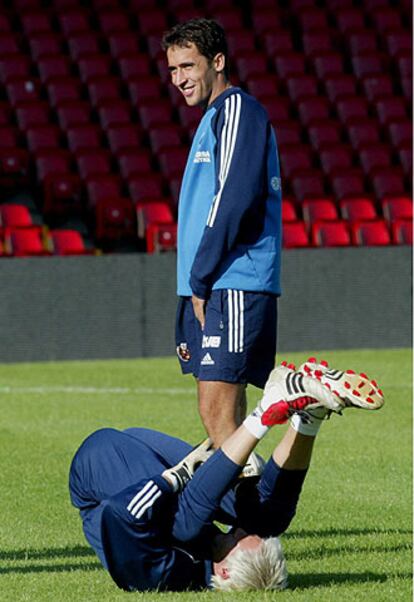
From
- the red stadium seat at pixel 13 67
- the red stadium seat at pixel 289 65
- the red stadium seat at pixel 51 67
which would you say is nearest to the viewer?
the red stadium seat at pixel 13 67

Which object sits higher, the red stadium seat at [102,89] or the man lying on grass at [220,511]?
the red stadium seat at [102,89]

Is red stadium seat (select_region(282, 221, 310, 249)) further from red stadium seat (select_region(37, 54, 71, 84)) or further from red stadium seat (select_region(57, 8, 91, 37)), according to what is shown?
red stadium seat (select_region(57, 8, 91, 37))

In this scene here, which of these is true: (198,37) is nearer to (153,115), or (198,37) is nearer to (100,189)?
(100,189)

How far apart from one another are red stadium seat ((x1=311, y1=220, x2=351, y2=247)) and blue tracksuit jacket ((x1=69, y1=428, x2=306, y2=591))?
41.2ft

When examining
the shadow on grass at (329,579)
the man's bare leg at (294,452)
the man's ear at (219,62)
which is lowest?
the shadow on grass at (329,579)

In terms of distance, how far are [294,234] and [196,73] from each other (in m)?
11.9

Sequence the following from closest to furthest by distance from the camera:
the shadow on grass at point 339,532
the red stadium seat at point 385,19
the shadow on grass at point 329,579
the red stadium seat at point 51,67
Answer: the shadow on grass at point 329,579, the shadow on grass at point 339,532, the red stadium seat at point 51,67, the red stadium seat at point 385,19

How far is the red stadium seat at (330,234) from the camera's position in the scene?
1844cm

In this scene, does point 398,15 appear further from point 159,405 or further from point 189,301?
point 189,301

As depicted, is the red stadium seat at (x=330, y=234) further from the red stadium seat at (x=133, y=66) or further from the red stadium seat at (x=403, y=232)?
the red stadium seat at (x=133, y=66)

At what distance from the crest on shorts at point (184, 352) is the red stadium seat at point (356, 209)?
515 inches

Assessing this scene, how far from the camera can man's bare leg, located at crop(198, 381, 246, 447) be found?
6.20 meters

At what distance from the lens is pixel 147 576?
226 inches

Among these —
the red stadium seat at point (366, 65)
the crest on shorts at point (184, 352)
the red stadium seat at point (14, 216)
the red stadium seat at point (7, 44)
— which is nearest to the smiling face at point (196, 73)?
the crest on shorts at point (184, 352)
